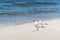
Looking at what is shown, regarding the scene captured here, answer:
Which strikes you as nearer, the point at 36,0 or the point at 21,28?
the point at 21,28

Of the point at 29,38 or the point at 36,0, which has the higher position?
the point at 36,0

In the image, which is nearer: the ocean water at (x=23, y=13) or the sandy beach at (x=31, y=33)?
the sandy beach at (x=31, y=33)

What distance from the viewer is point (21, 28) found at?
17.8ft

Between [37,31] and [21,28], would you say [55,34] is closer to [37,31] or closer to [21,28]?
[37,31]

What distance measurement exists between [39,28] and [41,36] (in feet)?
1.78

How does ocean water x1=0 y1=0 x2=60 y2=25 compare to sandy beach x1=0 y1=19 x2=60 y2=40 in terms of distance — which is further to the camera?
ocean water x1=0 y1=0 x2=60 y2=25

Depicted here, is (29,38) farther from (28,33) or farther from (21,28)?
(21,28)

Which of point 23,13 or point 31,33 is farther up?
point 23,13

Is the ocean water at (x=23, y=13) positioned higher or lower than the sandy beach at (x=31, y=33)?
higher

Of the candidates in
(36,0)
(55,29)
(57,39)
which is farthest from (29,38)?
(36,0)

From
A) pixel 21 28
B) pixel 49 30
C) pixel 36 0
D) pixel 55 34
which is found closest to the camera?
pixel 55 34

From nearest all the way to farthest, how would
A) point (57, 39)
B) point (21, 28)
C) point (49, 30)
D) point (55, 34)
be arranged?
point (57, 39)
point (55, 34)
point (49, 30)
point (21, 28)

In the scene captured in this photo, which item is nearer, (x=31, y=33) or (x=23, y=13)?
(x=31, y=33)

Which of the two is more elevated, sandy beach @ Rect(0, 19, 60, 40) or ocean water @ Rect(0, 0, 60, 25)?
ocean water @ Rect(0, 0, 60, 25)
